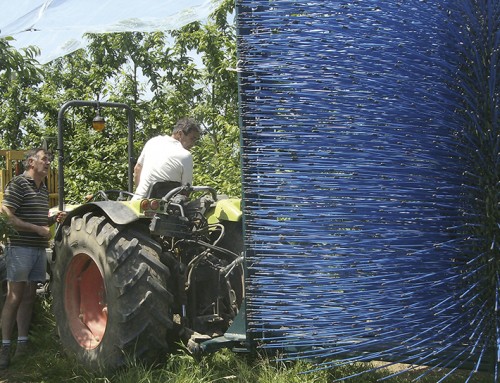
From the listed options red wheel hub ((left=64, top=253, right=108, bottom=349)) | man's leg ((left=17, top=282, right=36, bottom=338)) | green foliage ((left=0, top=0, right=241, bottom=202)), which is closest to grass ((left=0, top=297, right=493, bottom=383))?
red wheel hub ((left=64, top=253, right=108, bottom=349))

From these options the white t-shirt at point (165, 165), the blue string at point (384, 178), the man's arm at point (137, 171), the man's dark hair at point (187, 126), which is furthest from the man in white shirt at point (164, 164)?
the blue string at point (384, 178)

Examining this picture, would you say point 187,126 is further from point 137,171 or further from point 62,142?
point 62,142

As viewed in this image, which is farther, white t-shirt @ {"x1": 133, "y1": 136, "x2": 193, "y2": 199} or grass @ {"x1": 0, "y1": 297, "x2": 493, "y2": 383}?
white t-shirt @ {"x1": 133, "y1": 136, "x2": 193, "y2": 199}

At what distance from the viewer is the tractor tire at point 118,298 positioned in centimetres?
394

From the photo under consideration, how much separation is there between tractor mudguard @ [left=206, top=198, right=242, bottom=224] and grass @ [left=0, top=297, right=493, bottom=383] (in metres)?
0.78

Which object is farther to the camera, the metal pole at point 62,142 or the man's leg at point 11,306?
the metal pole at point 62,142

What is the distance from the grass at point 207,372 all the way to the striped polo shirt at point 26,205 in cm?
78

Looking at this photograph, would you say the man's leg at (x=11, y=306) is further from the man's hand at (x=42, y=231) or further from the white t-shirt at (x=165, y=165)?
the white t-shirt at (x=165, y=165)

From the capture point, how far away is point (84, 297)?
456 cm

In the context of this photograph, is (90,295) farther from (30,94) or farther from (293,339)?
(30,94)

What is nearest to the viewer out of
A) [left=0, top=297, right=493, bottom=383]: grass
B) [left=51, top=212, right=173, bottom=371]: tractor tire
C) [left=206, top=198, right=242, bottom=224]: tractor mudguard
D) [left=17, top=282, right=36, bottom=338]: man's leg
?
[left=0, top=297, right=493, bottom=383]: grass

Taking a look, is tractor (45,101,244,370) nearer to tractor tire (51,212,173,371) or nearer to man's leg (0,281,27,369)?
tractor tire (51,212,173,371)

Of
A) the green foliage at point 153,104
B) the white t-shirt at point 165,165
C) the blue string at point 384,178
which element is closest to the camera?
the blue string at point 384,178

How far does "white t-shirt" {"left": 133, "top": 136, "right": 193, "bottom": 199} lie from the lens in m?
4.59
